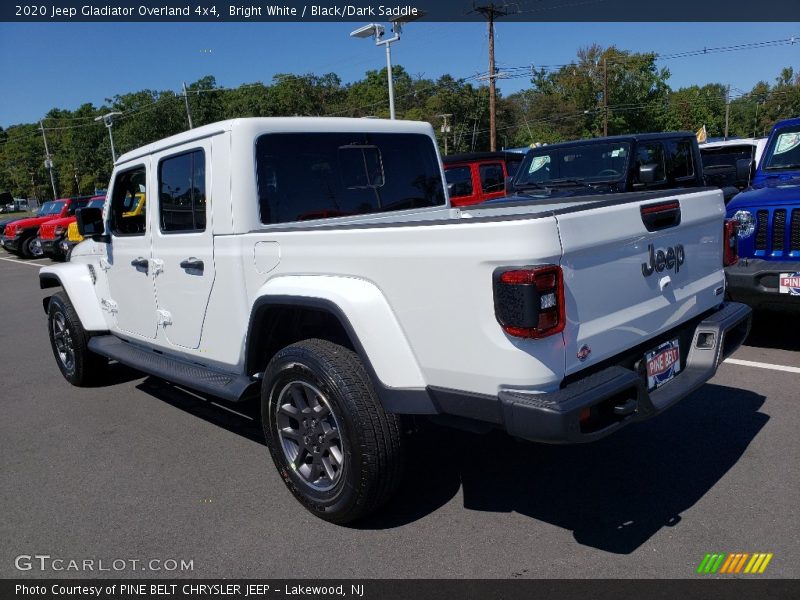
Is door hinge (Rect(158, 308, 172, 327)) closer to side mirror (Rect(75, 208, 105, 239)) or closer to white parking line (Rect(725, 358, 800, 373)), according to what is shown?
side mirror (Rect(75, 208, 105, 239))

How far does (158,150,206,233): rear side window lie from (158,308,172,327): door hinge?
1.75 feet

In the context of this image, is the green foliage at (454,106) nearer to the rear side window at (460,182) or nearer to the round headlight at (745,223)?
the rear side window at (460,182)

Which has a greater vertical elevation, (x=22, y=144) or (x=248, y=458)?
(x=22, y=144)

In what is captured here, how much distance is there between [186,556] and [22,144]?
114935mm

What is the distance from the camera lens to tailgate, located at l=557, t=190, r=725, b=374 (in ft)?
8.55

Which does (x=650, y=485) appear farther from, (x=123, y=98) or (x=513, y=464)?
(x=123, y=98)

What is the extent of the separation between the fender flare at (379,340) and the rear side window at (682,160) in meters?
6.83

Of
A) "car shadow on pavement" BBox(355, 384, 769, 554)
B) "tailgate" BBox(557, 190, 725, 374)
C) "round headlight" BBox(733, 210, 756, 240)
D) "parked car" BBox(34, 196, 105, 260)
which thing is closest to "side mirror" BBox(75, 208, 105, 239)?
"car shadow on pavement" BBox(355, 384, 769, 554)

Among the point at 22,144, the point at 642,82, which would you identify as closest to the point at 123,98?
the point at 22,144

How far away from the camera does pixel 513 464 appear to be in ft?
12.7

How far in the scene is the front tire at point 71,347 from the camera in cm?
561

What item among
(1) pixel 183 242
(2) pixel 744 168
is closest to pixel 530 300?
(1) pixel 183 242

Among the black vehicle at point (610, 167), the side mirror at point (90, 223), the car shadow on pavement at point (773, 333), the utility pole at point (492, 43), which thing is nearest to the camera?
the side mirror at point (90, 223)

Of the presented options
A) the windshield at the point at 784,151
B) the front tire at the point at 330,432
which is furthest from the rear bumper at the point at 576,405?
the windshield at the point at 784,151
